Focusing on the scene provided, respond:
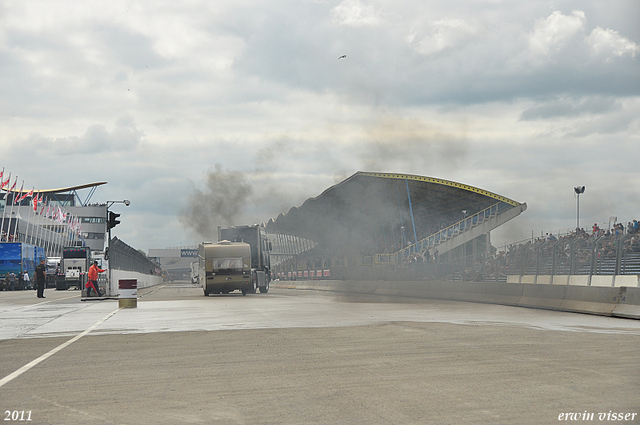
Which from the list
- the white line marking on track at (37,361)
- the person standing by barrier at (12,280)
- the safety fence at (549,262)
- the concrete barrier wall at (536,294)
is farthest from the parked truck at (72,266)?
the white line marking on track at (37,361)

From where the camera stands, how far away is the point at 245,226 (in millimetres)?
44844

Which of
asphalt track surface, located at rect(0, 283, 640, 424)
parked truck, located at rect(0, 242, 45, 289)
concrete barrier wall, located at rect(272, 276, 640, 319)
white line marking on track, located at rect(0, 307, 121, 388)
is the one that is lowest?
asphalt track surface, located at rect(0, 283, 640, 424)

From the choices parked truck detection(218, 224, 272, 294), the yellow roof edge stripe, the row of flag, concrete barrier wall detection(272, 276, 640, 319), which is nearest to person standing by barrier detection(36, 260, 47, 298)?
parked truck detection(218, 224, 272, 294)

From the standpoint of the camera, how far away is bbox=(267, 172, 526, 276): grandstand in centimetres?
6606

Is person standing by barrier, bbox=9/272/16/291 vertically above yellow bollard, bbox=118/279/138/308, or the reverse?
person standing by barrier, bbox=9/272/16/291

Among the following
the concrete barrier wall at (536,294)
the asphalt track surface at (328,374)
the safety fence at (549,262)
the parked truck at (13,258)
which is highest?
the parked truck at (13,258)

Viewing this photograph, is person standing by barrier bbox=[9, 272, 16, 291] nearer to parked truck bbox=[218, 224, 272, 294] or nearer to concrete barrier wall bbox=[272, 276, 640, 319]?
parked truck bbox=[218, 224, 272, 294]

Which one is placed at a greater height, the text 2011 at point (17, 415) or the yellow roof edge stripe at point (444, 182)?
the yellow roof edge stripe at point (444, 182)

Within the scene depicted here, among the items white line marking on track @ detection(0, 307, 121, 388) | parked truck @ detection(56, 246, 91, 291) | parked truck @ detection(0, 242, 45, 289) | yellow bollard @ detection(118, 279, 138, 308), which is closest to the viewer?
white line marking on track @ detection(0, 307, 121, 388)

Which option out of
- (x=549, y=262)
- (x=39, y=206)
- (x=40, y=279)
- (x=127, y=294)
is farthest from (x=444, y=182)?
(x=39, y=206)

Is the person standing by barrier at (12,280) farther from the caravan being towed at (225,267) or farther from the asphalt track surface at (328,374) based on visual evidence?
the asphalt track surface at (328,374)

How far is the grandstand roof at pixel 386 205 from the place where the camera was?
6862cm

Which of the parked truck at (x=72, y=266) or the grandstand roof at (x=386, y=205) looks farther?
the grandstand roof at (x=386, y=205)

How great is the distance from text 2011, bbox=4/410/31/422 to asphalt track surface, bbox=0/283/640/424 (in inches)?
0.9
